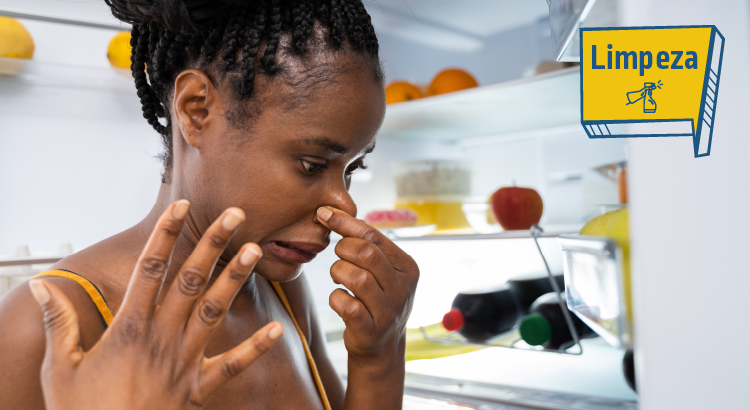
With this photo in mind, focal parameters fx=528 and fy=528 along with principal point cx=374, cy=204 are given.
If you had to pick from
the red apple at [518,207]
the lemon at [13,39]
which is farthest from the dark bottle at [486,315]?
the lemon at [13,39]

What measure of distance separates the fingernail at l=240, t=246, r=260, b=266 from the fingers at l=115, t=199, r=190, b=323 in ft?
0.18

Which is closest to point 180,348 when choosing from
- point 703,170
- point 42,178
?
point 703,170

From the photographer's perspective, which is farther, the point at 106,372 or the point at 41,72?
the point at 41,72

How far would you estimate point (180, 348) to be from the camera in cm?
44

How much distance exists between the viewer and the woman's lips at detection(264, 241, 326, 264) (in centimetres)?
64

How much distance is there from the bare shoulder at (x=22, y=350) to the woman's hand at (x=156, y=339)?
9 centimetres

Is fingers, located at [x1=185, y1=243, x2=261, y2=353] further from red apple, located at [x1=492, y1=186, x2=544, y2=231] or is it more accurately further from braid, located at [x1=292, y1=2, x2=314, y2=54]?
red apple, located at [x1=492, y1=186, x2=544, y2=231]

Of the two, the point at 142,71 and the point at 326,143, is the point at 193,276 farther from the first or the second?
the point at 142,71

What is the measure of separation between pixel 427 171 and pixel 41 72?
3.15 feet

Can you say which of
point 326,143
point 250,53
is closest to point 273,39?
point 250,53

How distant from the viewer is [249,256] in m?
0.43

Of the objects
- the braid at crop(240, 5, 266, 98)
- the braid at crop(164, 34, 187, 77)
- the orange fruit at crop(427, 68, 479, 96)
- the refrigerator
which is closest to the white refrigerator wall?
the refrigerator

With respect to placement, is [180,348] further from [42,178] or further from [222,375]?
[42,178]

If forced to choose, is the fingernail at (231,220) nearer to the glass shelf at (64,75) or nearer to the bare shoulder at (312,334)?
the bare shoulder at (312,334)
